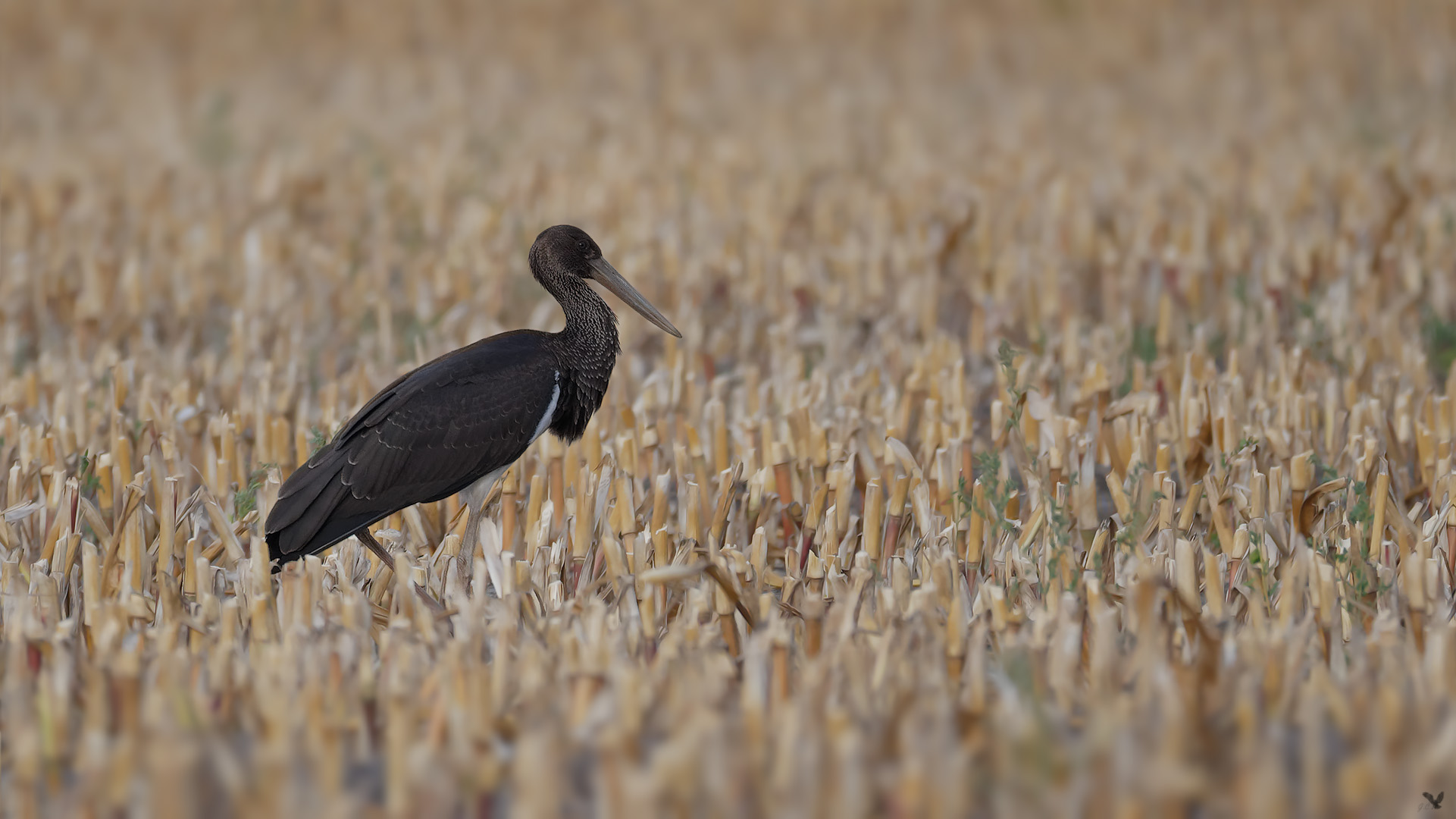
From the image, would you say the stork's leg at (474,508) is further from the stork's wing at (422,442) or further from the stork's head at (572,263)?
the stork's head at (572,263)

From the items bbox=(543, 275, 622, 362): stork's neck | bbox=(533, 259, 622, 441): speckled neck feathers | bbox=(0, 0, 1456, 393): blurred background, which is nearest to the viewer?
bbox=(533, 259, 622, 441): speckled neck feathers

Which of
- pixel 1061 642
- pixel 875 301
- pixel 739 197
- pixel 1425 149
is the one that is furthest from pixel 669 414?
pixel 1425 149

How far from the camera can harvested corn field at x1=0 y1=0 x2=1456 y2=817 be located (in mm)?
3031

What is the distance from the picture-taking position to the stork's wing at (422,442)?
4.84m

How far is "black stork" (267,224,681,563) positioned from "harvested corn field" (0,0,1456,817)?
13 cm

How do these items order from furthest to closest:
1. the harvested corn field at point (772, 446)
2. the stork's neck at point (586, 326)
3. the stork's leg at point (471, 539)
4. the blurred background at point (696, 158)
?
the blurred background at point (696, 158) → the stork's neck at point (586, 326) → the stork's leg at point (471, 539) → the harvested corn field at point (772, 446)

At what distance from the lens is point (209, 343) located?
782 cm

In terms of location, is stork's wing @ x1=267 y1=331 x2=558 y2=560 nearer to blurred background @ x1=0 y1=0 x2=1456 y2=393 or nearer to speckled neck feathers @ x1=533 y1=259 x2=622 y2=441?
speckled neck feathers @ x1=533 y1=259 x2=622 y2=441

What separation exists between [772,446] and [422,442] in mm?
1133

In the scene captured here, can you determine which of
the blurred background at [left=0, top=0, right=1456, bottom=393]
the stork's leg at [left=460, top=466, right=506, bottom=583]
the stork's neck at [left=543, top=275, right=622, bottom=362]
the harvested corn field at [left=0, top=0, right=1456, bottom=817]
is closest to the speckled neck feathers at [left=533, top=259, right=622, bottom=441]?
the stork's neck at [left=543, top=275, right=622, bottom=362]

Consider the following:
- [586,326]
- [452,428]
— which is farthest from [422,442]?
[586,326]

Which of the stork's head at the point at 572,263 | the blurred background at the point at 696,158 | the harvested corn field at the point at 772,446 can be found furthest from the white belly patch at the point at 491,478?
the blurred background at the point at 696,158

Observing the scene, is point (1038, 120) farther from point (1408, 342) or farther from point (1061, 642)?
point (1061, 642)

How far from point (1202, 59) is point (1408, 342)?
7774mm
